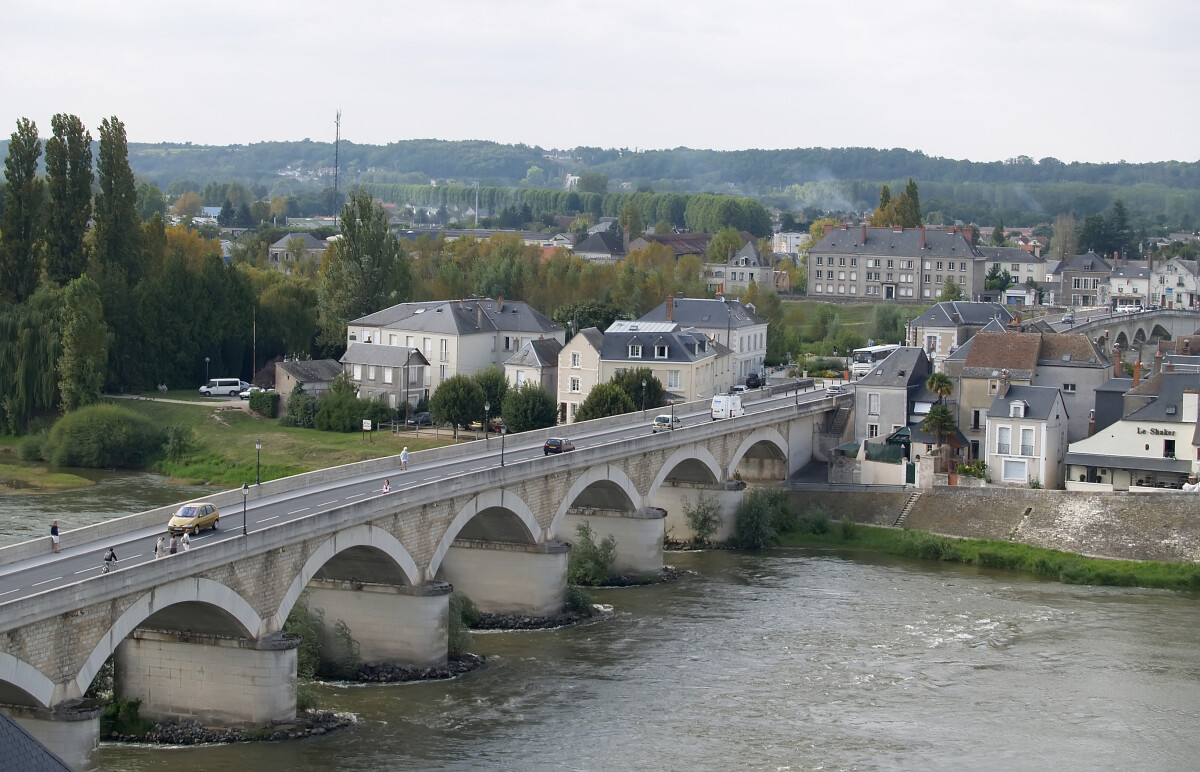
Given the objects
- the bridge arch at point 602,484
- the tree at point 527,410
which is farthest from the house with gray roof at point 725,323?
the bridge arch at point 602,484

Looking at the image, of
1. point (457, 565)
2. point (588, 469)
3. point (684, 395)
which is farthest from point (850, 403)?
point (457, 565)

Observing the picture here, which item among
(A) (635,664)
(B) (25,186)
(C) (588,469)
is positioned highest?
(B) (25,186)

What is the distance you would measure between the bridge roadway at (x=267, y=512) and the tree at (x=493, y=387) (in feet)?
44.4

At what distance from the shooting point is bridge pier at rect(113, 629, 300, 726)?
3291 cm

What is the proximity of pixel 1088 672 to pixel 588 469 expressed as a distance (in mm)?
15569

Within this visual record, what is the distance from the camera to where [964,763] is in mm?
32531

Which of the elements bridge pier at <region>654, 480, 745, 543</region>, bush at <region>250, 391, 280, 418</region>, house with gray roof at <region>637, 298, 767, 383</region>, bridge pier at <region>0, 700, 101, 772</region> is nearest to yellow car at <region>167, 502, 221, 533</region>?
→ bridge pier at <region>0, 700, 101, 772</region>

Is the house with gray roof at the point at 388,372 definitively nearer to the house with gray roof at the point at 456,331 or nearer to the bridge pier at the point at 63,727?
the house with gray roof at the point at 456,331

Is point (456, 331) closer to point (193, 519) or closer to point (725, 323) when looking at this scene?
point (725, 323)

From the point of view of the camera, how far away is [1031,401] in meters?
57.7

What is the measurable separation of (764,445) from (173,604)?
110ft

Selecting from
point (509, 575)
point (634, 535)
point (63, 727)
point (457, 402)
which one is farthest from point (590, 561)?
point (63, 727)

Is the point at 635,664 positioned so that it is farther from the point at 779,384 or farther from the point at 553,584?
the point at 779,384

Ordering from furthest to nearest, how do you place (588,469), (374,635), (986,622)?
(588,469), (986,622), (374,635)
